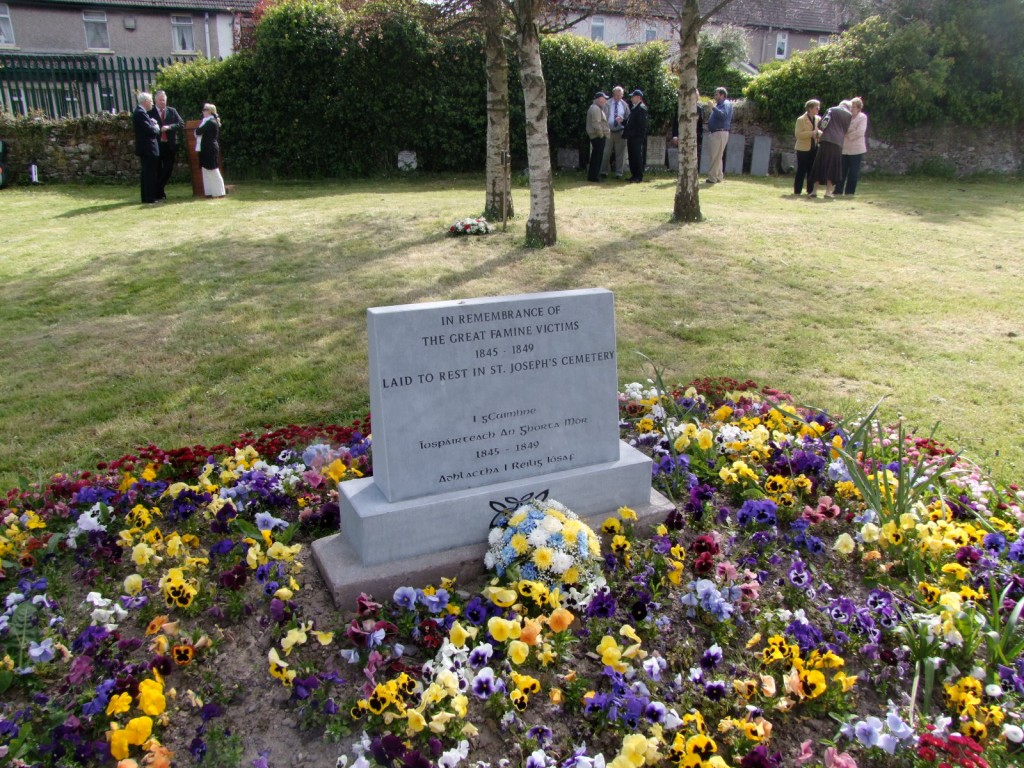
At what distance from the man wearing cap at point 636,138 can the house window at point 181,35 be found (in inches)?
837

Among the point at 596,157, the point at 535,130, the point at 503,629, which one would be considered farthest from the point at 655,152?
the point at 503,629

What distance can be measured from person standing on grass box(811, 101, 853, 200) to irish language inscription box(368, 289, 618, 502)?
13.0 meters

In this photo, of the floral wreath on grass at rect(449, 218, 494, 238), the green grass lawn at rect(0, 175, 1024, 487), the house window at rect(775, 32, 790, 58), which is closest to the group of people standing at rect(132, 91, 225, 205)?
the green grass lawn at rect(0, 175, 1024, 487)

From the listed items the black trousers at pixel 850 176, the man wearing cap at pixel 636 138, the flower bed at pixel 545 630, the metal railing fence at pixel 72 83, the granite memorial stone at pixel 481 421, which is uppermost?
the metal railing fence at pixel 72 83

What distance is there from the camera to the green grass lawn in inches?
→ 214

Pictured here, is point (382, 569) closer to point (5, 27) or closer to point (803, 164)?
point (803, 164)

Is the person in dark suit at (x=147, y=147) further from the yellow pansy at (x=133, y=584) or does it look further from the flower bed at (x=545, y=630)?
the yellow pansy at (x=133, y=584)

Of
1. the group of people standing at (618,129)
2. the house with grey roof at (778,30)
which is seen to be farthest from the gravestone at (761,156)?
the house with grey roof at (778,30)

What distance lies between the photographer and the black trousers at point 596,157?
17.6m

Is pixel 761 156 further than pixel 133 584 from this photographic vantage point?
Yes

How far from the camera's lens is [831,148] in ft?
49.3

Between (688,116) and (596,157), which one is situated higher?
(688,116)

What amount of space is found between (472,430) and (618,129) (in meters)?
15.7

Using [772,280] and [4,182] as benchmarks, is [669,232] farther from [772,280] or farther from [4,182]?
[4,182]
